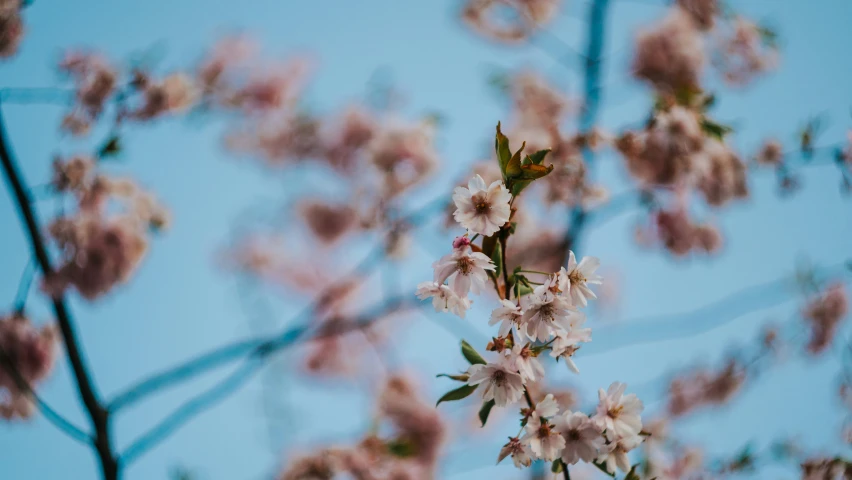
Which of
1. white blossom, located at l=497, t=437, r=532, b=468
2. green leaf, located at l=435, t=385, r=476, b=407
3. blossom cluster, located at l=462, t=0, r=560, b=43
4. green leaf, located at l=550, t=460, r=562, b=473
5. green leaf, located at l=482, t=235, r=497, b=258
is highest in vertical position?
blossom cluster, located at l=462, t=0, r=560, b=43

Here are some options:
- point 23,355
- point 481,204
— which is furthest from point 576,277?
point 23,355

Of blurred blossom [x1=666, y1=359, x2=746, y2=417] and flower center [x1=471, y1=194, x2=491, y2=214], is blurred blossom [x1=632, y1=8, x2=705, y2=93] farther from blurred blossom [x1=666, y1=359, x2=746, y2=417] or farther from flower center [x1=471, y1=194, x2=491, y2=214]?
flower center [x1=471, y1=194, x2=491, y2=214]

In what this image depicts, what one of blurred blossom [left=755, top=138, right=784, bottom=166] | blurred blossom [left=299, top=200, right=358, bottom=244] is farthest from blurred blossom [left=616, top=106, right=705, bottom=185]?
blurred blossom [left=299, top=200, right=358, bottom=244]

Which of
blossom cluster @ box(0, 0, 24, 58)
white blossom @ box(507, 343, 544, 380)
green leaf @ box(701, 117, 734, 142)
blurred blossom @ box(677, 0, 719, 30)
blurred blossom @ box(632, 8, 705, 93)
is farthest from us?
blurred blossom @ box(632, 8, 705, 93)

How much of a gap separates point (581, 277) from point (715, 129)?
171 cm

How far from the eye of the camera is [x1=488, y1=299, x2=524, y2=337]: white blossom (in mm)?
880

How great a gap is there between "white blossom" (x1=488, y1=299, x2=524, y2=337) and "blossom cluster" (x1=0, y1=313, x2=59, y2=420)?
2658 millimetres

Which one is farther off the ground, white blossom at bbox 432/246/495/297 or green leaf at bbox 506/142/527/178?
green leaf at bbox 506/142/527/178

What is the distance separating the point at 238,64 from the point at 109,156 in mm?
2461

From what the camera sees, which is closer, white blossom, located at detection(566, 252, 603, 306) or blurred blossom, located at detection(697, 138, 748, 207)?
white blossom, located at detection(566, 252, 603, 306)

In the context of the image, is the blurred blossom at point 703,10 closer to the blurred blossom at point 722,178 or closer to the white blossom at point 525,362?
the blurred blossom at point 722,178

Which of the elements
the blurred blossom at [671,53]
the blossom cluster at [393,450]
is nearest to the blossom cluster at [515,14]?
the blurred blossom at [671,53]

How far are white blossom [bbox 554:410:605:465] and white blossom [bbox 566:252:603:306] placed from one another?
7.9 inches

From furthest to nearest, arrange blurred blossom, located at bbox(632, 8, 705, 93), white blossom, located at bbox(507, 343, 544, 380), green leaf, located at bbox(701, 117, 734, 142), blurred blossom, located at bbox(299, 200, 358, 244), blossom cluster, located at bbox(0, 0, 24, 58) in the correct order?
blurred blossom, located at bbox(299, 200, 358, 244), blurred blossom, located at bbox(632, 8, 705, 93), blossom cluster, located at bbox(0, 0, 24, 58), green leaf, located at bbox(701, 117, 734, 142), white blossom, located at bbox(507, 343, 544, 380)
